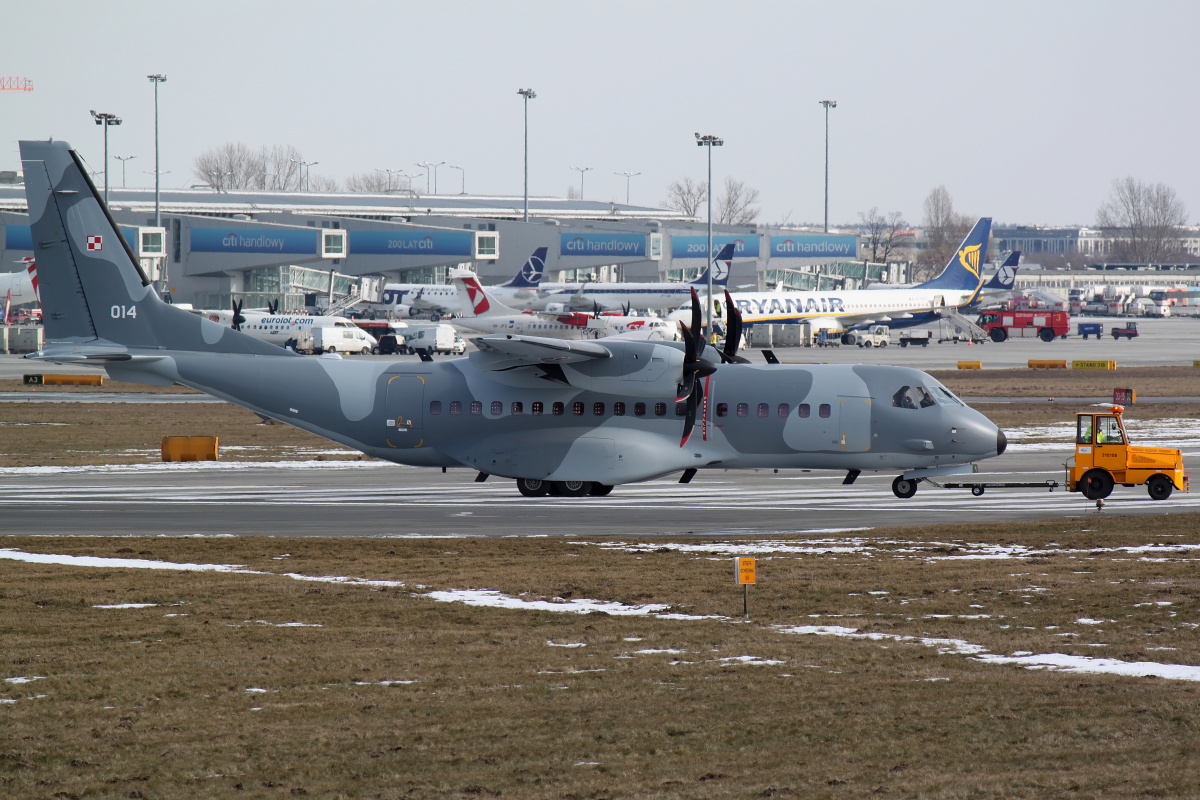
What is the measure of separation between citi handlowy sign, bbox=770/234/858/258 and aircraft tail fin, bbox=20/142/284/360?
142158 millimetres

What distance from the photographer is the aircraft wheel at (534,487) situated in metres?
30.3

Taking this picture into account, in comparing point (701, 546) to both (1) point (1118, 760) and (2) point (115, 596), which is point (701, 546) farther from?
(1) point (1118, 760)

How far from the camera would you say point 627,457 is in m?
29.0

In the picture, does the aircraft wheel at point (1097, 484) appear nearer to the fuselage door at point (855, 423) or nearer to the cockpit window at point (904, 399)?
the cockpit window at point (904, 399)

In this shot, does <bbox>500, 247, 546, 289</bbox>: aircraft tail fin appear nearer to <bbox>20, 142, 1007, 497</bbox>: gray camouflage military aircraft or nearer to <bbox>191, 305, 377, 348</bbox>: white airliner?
<bbox>191, 305, 377, 348</bbox>: white airliner

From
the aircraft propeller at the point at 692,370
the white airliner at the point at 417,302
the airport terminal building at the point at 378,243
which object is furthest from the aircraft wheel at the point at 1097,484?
the airport terminal building at the point at 378,243

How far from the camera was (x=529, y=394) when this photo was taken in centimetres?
2969

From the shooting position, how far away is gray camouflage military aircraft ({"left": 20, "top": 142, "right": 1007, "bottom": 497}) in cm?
2892

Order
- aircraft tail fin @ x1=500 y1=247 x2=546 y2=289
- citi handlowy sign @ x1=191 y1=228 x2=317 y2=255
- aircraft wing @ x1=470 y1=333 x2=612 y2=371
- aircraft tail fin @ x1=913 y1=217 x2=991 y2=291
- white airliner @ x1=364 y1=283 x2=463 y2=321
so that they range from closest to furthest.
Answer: aircraft wing @ x1=470 y1=333 x2=612 y2=371 < aircraft tail fin @ x1=913 y1=217 x2=991 y2=291 < white airliner @ x1=364 y1=283 x2=463 y2=321 < aircraft tail fin @ x1=500 y1=247 x2=546 y2=289 < citi handlowy sign @ x1=191 y1=228 x2=317 y2=255

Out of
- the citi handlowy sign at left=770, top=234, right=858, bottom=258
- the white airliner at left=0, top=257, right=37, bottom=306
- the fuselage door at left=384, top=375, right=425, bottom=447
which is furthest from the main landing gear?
the citi handlowy sign at left=770, top=234, right=858, bottom=258

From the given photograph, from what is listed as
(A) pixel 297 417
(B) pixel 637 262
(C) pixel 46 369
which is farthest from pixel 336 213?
(A) pixel 297 417

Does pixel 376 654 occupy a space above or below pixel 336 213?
below

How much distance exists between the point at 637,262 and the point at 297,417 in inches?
4953

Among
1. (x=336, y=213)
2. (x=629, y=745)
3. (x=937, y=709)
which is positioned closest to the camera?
(x=629, y=745)
